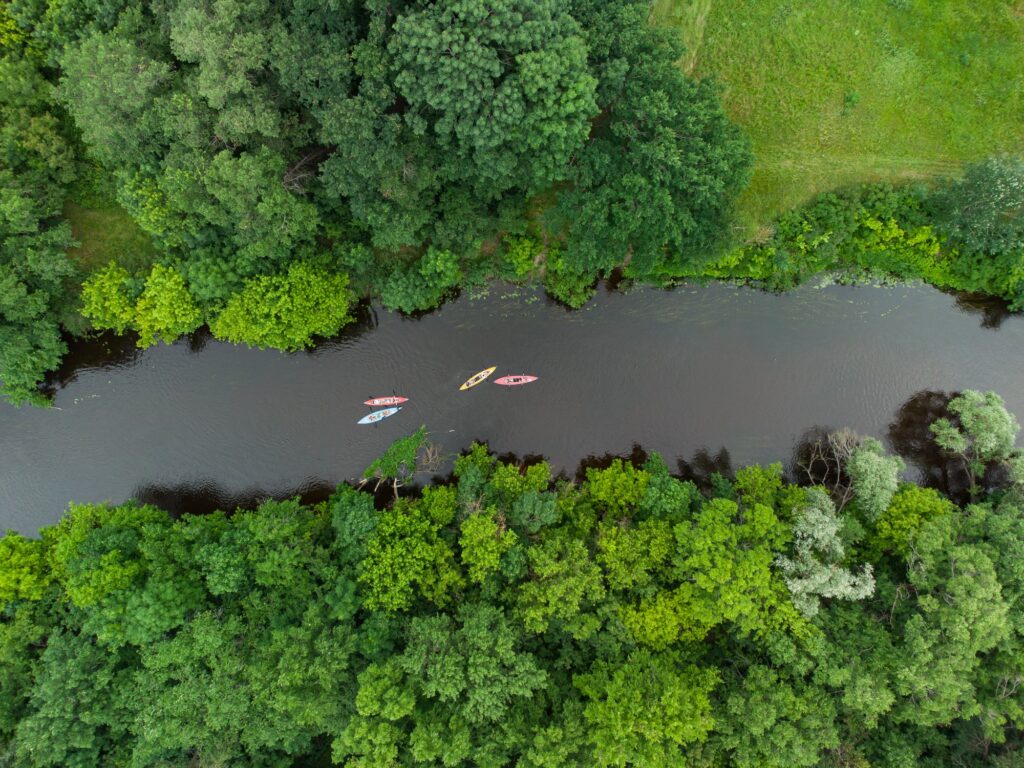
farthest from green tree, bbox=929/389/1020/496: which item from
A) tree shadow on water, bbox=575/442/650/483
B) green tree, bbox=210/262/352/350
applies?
green tree, bbox=210/262/352/350

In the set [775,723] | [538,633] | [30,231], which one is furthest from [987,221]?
[30,231]

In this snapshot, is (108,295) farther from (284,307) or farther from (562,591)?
(562,591)

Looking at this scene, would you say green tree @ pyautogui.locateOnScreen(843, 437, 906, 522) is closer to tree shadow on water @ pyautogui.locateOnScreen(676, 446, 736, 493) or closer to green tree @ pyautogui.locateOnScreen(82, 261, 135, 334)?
tree shadow on water @ pyautogui.locateOnScreen(676, 446, 736, 493)

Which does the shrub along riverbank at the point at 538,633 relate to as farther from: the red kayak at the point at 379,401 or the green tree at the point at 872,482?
the red kayak at the point at 379,401

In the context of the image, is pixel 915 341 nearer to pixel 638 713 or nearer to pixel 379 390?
pixel 638 713

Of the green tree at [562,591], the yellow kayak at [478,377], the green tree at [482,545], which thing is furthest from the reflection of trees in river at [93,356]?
the green tree at [562,591]
